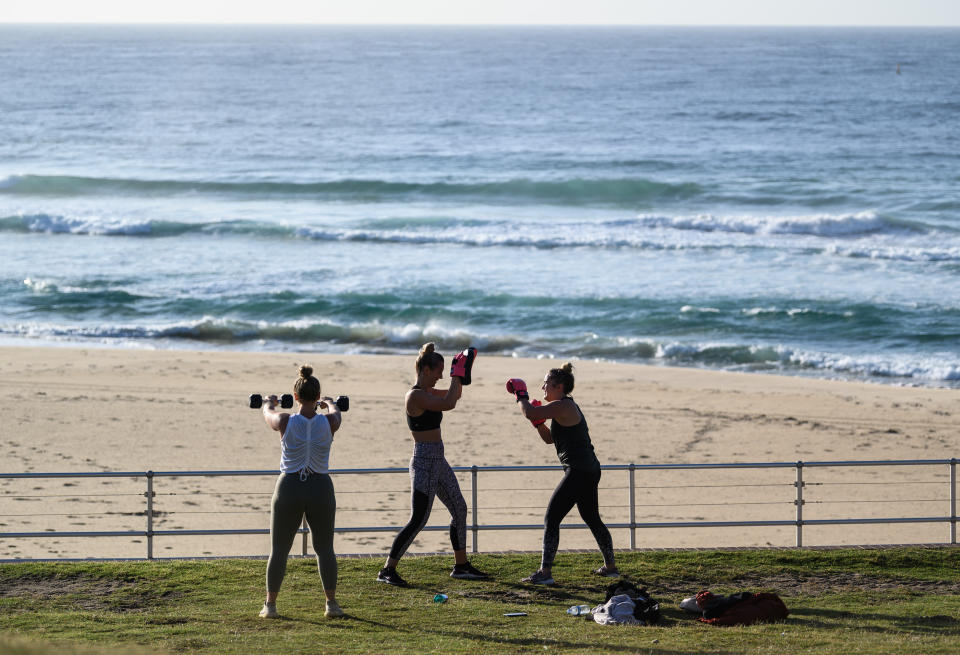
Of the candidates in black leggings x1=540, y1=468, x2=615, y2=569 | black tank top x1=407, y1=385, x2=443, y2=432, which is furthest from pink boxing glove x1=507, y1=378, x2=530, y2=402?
black leggings x1=540, y1=468, x2=615, y2=569

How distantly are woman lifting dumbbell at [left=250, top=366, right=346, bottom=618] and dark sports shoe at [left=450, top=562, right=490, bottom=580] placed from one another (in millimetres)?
1149

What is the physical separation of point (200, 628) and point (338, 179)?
133ft

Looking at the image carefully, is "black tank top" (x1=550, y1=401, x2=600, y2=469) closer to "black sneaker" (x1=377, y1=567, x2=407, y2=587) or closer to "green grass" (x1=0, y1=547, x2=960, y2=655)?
"green grass" (x1=0, y1=547, x2=960, y2=655)

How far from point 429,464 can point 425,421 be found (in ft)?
1.01

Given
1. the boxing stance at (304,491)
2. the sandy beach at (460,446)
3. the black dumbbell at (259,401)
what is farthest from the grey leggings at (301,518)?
the sandy beach at (460,446)

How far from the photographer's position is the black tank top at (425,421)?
7.22 metres

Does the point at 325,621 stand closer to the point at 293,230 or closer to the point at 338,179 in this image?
the point at 293,230

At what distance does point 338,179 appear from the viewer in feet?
150

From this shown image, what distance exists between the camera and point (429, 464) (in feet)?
23.9

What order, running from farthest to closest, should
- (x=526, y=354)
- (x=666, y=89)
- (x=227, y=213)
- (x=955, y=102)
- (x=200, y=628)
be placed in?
(x=666, y=89)
(x=955, y=102)
(x=227, y=213)
(x=526, y=354)
(x=200, y=628)

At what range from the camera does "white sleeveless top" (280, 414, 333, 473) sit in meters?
6.43

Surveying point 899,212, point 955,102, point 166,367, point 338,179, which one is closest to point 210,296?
point 166,367

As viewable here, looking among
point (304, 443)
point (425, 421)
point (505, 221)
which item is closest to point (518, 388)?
point (425, 421)

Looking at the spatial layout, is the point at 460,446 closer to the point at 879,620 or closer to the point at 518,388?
the point at 518,388
